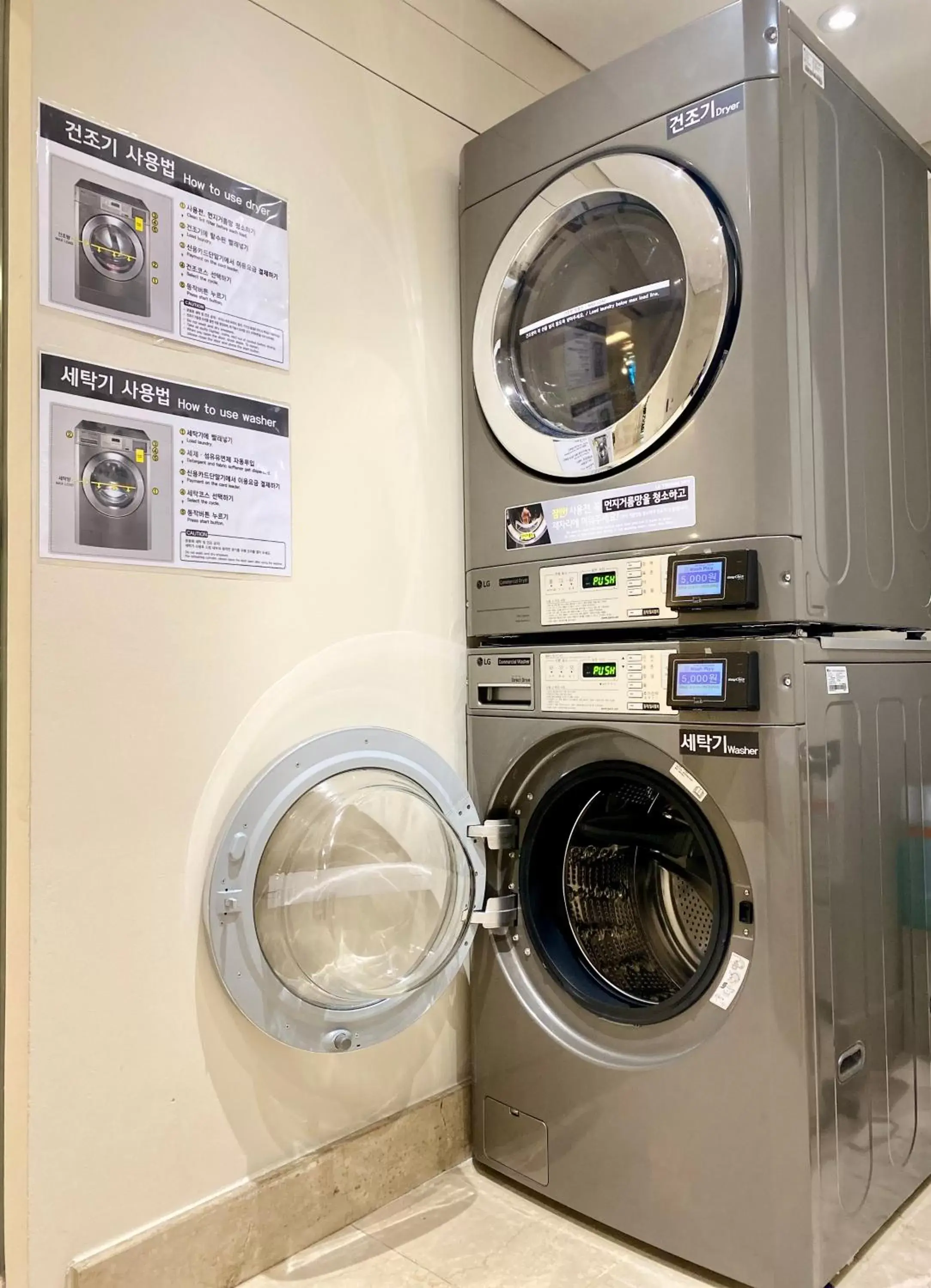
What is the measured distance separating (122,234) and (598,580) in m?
0.92

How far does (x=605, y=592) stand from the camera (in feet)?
5.24

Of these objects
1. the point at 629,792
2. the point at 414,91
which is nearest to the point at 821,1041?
the point at 629,792

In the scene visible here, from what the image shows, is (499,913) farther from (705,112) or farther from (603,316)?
(705,112)

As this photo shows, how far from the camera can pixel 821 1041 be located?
54.4 inches

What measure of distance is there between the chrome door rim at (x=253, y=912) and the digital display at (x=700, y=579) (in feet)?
1.76

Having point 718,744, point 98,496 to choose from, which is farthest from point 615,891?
point 98,496

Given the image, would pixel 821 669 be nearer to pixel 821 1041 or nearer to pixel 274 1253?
pixel 821 1041

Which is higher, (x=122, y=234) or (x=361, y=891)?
(x=122, y=234)

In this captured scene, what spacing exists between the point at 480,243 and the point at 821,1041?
1.53 meters

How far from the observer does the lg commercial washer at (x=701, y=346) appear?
4.67ft

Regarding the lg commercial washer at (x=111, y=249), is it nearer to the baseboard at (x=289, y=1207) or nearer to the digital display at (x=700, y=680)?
the digital display at (x=700, y=680)

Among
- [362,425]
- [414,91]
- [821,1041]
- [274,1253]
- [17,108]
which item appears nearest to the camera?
A: [17,108]

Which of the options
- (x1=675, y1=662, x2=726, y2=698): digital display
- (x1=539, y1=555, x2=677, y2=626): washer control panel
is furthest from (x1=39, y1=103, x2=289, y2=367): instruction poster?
(x1=675, y1=662, x2=726, y2=698): digital display

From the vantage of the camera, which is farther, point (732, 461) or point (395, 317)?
point (395, 317)
